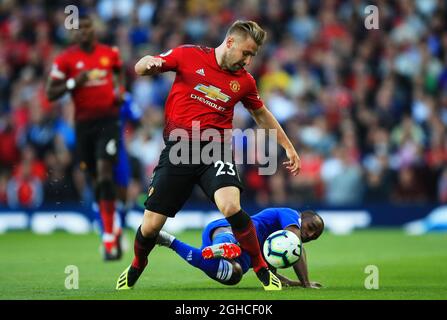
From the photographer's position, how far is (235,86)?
9281 mm

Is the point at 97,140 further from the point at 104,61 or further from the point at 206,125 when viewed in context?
the point at 206,125

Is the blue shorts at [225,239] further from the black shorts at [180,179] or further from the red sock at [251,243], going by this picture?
the black shorts at [180,179]

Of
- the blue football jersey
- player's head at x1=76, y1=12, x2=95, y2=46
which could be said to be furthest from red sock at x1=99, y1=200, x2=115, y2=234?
the blue football jersey

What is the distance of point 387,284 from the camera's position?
10.0m

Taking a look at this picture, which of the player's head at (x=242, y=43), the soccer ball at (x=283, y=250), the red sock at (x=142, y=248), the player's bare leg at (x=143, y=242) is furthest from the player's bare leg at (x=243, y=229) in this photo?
the player's head at (x=242, y=43)

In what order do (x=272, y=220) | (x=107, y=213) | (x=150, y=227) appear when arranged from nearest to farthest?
(x=150, y=227), (x=272, y=220), (x=107, y=213)

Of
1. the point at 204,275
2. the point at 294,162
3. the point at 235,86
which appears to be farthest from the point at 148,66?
the point at 204,275

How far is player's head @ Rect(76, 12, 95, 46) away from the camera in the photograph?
514 inches

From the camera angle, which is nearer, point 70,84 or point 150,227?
point 150,227

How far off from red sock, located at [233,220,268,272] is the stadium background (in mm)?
9126

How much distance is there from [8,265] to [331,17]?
462 inches

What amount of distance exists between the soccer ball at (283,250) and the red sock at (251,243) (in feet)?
0.54

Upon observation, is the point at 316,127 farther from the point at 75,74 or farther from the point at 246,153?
the point at 75,74

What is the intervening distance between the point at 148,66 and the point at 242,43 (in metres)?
0.95
